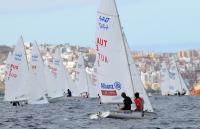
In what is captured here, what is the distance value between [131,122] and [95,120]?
2752mm

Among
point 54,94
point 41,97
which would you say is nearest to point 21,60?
point 41,97

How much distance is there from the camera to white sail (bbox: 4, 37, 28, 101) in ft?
189

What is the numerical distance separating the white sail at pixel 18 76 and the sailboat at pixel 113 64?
21006 mm

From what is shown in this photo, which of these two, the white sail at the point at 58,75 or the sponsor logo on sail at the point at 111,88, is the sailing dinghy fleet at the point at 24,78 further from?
the sponsor logo on sail at the point at 111,88

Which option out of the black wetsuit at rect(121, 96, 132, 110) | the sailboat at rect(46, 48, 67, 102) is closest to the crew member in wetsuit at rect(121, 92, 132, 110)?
the black wetsuit at rect(121, 96, 132, 110)

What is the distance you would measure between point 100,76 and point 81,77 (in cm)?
4830

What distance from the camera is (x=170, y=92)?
93.7 m

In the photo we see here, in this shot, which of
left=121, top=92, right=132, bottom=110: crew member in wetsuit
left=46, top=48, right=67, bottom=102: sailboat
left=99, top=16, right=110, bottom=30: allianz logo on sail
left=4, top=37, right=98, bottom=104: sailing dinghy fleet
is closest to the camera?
left=121, top=92, right=132, bottom=110: crew member in wetsuit

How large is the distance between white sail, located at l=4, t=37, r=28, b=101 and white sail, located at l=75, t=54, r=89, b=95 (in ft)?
86.8

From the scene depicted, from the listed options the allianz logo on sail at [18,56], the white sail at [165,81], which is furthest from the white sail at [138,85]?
the white sail at [165,81]

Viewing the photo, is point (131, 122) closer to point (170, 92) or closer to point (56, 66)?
point (56, 66)

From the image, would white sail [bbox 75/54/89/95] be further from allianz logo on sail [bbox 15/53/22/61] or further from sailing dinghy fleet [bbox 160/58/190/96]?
allianz logo on sail [bbox 15/53/22/61]

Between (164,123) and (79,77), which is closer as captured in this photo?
(164,123)

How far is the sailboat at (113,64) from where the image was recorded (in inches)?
1435
